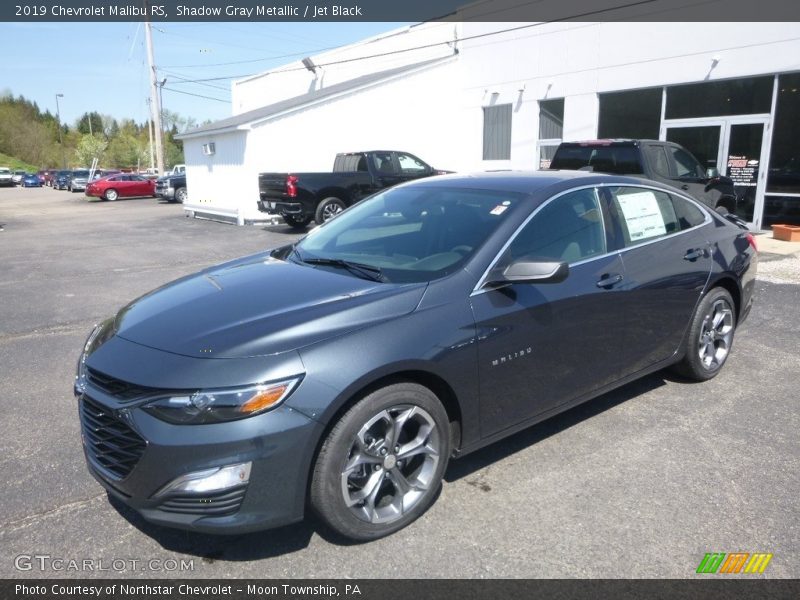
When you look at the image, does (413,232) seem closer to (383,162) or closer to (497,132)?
(383,162)

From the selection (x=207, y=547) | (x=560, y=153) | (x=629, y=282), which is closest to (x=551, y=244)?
(x=629, y=282)

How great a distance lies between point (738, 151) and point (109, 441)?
14209 millimetres

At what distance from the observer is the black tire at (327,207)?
14336 mm

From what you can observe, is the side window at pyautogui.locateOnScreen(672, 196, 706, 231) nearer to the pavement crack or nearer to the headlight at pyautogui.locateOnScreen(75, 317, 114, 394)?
the headlight at pyautogui.locateOnScreen(75, 317, 114, 394)

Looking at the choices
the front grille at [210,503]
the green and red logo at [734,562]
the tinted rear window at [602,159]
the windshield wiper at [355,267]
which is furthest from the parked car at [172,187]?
the green and red logo at [734,562]

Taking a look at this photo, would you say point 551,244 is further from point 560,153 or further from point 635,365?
point 560,153

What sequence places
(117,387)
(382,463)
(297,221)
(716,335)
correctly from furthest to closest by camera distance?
(297,221) < (716,335) < (382,463) < (117,387)

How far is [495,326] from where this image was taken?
3104 mm

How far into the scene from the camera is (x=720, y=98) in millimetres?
13281

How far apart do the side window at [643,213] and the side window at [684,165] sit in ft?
23.8

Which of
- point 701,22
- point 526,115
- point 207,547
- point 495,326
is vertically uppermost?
point 701,22

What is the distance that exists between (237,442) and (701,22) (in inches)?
571

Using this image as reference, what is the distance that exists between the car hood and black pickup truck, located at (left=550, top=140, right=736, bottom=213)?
7945 millimetres

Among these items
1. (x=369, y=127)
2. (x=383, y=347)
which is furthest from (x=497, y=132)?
(x=383, y=347)
